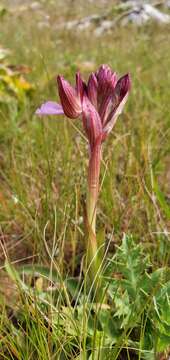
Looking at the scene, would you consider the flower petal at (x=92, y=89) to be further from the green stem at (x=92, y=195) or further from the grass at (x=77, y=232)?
the grass at (x=77, y=232)

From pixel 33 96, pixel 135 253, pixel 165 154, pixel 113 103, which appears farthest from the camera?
pixel 33 96

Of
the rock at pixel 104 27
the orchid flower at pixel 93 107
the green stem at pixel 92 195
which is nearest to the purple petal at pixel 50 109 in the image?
the orchid flower at pixel 93 107

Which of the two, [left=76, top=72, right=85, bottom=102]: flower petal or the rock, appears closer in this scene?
[left=76, top=72, right=85, bottom=102]: flower petal

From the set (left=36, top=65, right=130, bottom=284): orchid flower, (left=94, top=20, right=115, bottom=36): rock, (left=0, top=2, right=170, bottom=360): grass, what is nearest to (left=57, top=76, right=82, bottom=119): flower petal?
(left=36, top=65, right=130, bottom=284): orchid flower

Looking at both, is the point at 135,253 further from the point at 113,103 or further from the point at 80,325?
the point at 113,103

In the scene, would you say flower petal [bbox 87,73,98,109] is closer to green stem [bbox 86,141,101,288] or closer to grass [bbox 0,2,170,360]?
green stem [bbox 86,141,101,288]

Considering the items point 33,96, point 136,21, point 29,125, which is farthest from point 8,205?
point 136,21

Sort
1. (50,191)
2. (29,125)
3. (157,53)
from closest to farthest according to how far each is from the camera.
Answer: (50,191) → (29,125) → (157,53)

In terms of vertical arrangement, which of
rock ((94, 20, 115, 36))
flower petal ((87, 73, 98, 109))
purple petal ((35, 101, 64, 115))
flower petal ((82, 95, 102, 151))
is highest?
rock ((94, 20, 115, 36))
